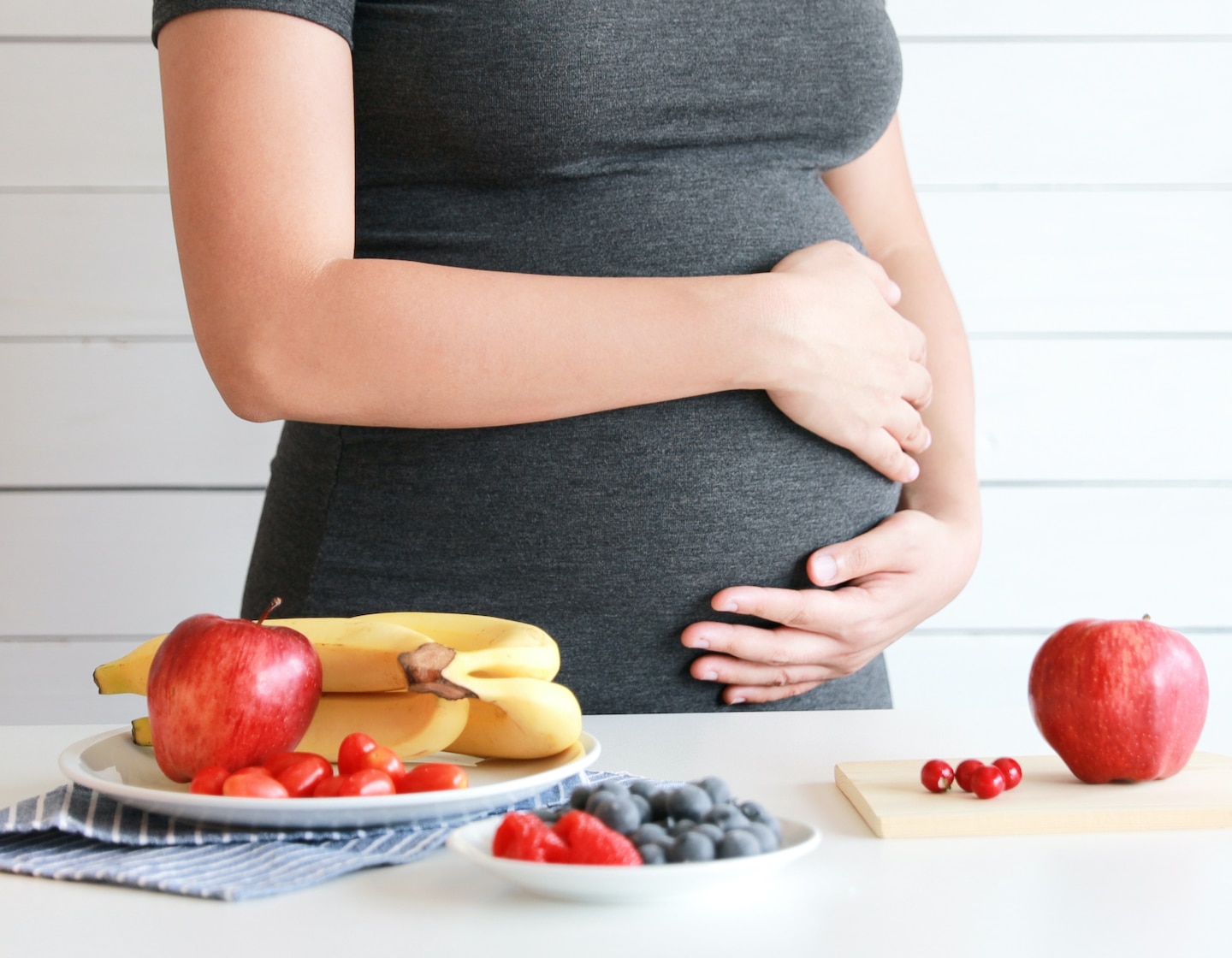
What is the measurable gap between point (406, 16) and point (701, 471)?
400mm

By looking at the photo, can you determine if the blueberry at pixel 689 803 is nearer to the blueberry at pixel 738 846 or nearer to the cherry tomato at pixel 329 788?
the blueberry at pixel 738 846

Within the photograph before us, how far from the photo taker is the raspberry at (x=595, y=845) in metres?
0.38

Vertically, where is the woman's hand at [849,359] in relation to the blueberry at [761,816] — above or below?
above

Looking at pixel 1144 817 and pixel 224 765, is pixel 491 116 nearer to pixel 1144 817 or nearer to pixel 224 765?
pixel 224 765

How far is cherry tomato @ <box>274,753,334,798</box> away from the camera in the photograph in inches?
18.2

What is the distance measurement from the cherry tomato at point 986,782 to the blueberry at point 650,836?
189mm

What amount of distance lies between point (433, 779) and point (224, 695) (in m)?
0.11

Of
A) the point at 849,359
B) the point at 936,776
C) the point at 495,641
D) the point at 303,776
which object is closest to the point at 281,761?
the point at 303,776

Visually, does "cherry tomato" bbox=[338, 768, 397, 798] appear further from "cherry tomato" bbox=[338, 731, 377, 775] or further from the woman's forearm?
the woman's forearm

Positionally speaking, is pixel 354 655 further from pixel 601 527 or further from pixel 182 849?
pixel 601 527

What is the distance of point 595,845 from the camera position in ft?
1.26

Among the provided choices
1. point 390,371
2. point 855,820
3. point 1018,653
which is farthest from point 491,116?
point 1018,653

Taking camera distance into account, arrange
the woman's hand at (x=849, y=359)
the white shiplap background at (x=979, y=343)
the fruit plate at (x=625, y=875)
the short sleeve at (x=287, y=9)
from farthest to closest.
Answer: the white shiplap background at (x=979, y=343) < the woman's hand at (x=849, y=359) < the short sleeve at (x=287, y=9) < the fruit plate at (x=625, y=875)

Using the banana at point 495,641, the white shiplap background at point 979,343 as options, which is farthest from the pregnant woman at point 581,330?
the white shiplap background at point 979,343
